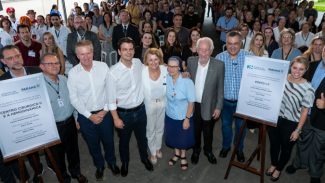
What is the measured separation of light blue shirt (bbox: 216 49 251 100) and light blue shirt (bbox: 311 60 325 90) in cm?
90

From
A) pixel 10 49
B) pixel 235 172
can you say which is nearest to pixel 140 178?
pixel 235 172

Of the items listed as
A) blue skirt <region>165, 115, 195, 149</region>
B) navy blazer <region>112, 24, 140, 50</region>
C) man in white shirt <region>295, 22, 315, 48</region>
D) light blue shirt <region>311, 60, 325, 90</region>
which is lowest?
blue skirt <region>165, 115, 195, 149</region>

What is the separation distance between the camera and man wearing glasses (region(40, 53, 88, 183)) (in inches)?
127

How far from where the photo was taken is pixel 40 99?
3008 millimetres

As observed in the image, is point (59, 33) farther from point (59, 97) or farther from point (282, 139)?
point (282, 139)

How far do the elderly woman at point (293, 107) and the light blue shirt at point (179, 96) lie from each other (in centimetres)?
115

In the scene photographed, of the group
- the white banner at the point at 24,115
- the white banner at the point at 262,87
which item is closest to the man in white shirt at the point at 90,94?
the white banner at the point at 24,115

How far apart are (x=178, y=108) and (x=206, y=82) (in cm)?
51

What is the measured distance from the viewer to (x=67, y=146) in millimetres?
3674

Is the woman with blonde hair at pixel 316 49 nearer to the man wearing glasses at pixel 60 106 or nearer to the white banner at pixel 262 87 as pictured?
the white banner at pixel 262 87

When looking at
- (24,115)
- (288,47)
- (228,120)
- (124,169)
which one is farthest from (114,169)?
(288,47)

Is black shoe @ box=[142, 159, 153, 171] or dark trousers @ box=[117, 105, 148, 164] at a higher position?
dark trousers @ box=[117, 105, 148, 164]

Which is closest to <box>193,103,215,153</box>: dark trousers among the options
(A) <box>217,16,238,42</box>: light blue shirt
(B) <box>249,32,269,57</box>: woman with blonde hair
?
(B) <box>249,32,269,57</box>: woman with blonde hair

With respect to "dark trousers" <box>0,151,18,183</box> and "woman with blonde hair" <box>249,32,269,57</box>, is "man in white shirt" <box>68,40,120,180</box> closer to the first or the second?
"dark trousers" <box>0,151,18,183</box>
